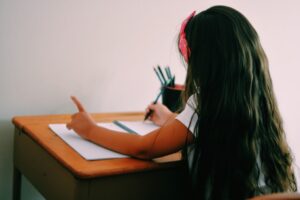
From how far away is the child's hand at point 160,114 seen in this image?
4.23 feet

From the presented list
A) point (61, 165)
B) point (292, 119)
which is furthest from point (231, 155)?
point (292, 119)

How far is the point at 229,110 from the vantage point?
89cm

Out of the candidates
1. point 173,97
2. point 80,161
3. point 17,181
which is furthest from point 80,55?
point 80,161

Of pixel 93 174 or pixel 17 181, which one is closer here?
pixel 93 174

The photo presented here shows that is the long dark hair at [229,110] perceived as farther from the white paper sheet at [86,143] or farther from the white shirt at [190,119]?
the white paper sheet at [86,143]

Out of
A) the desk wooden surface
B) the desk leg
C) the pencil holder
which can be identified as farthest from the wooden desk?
the pencil holder

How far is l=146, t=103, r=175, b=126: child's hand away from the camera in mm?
1288

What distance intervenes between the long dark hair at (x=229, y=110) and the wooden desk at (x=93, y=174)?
0.23 feet

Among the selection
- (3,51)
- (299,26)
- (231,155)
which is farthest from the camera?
(299,26)

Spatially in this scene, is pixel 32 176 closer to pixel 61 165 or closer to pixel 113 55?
pixel 61 165

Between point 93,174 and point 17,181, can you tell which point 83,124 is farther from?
point 17,181

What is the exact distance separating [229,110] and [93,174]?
34 cm

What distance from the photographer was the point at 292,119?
214cm

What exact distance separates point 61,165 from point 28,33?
59 centimetres
